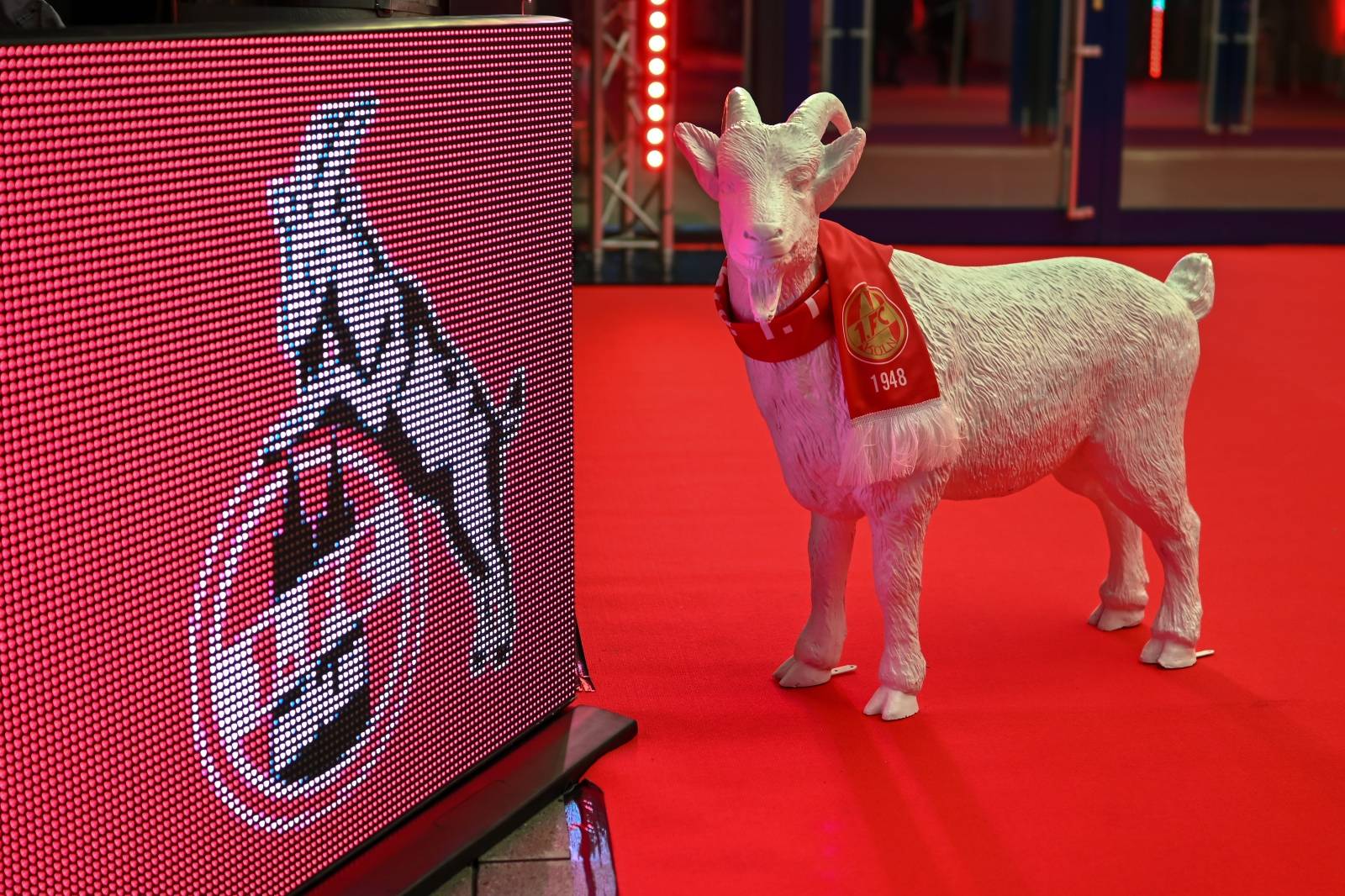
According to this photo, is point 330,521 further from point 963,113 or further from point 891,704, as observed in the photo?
point 963,113

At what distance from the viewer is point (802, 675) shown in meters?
3.57

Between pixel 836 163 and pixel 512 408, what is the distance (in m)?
0.84

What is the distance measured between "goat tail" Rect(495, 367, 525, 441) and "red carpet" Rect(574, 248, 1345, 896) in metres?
0.82

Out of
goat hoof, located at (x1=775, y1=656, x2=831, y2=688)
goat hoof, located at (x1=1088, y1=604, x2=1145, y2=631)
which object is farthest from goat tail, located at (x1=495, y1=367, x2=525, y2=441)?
goat hoof, located at (x1=1088, y1=604, x2=1145, y2=631)

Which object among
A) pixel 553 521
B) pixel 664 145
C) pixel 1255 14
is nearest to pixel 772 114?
pixel 664 145

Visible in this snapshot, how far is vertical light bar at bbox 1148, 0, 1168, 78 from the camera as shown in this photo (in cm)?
1185

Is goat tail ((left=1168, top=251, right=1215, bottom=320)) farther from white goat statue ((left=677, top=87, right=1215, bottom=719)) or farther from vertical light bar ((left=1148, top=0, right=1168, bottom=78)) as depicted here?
vertical light bar ((left=1148, top=0, right=1168, bottom=78))

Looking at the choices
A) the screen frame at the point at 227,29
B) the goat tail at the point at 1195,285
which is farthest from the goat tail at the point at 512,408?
the goat tail at the point at 1195,285

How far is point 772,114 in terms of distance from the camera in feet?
33.9

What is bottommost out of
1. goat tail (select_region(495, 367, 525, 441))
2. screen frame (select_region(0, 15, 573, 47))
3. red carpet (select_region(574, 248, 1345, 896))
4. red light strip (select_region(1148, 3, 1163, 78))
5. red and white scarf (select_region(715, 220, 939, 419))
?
red carpet (select_region(574, 248, 1345, 896))

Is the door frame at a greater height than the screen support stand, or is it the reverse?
the door frame

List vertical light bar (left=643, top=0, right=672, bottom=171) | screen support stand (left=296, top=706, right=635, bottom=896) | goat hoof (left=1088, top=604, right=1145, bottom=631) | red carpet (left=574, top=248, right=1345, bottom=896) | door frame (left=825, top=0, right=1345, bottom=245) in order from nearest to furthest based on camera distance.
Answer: screen support stand (left=296, top=706, right=635, bottom=896) → red carpet (left=574, top=248, right=1345, bottom=896) → goat hoof (left=1088, top=604, right=1145, bottom=631) → vertical light bar (left=643, top=0, right=672, bottom=171) → door frame (left=825, top=0, right=1345, bottom=245)

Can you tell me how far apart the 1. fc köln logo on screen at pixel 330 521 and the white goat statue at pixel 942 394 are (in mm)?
763

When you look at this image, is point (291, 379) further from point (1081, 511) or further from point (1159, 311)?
point (1081, 511)
